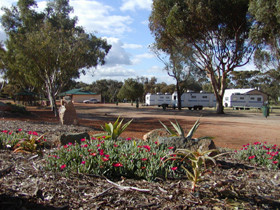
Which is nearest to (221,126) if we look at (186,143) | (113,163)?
(186,143)

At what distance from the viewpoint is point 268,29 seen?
2012cm

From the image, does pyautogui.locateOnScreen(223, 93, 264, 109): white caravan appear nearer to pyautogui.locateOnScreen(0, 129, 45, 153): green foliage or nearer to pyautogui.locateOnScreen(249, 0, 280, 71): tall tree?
pyautogui.locateOnScreen(249, 0, 280, 71): tall tree

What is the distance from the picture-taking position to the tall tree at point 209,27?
21.7m

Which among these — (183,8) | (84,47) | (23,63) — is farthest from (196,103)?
(23,63)

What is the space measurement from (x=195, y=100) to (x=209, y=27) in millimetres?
16452

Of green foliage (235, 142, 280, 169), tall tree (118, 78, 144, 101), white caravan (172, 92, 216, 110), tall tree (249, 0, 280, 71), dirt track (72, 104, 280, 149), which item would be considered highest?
tall tree (249, 0, 280, 71)

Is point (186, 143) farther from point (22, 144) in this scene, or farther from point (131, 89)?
point (131, 89)

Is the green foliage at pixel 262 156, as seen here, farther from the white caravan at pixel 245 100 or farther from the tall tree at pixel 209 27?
the white caravan at pixel 245 100

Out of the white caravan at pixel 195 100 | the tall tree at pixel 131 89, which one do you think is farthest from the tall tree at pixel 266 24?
the tall tree at pixel 131 89

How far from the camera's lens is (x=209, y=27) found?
23.5 metres

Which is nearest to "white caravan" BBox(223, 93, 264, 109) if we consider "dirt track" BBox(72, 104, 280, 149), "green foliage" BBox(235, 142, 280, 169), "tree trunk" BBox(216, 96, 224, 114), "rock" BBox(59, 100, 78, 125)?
"tree trunk" BBox(216, 96, 224, 114)

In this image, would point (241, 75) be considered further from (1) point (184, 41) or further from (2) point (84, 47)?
(2) point (84, 47)

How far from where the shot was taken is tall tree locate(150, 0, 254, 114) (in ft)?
71.2

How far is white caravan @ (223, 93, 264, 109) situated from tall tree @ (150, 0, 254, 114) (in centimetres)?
1297
